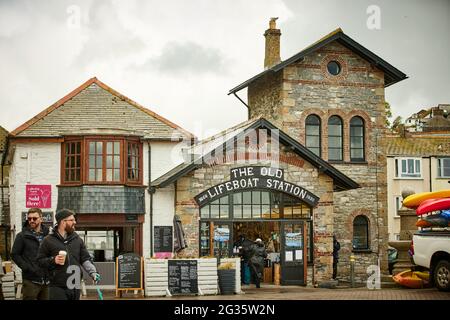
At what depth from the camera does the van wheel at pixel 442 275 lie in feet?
56.8

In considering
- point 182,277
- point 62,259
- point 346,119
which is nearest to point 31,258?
point 62,259

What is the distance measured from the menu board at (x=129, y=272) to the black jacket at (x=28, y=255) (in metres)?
8.12

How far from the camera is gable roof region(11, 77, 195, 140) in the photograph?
79.6 feet

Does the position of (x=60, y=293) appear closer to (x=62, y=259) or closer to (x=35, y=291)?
(x=62, y=259)

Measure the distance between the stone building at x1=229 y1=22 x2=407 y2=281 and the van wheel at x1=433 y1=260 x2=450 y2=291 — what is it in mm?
11181

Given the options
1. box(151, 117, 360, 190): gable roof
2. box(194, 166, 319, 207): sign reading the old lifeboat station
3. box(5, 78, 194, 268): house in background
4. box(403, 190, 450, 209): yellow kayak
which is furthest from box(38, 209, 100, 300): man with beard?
box(5, 78, 194, 268): house in background

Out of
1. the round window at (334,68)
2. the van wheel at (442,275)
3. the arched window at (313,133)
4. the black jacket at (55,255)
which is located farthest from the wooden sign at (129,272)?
the round window at (334,68)

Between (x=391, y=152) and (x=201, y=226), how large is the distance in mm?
23229

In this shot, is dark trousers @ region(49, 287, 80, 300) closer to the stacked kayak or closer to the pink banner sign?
the stacked kayak

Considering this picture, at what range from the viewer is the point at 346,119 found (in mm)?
29875

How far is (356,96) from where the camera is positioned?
98.9ft

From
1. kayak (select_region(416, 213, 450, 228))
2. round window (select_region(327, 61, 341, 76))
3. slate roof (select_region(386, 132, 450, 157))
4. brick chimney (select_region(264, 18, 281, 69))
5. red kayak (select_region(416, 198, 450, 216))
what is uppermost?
brick chimney (select_region(264, 18, 281, 69))

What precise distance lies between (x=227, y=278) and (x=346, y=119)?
37.6 feet
